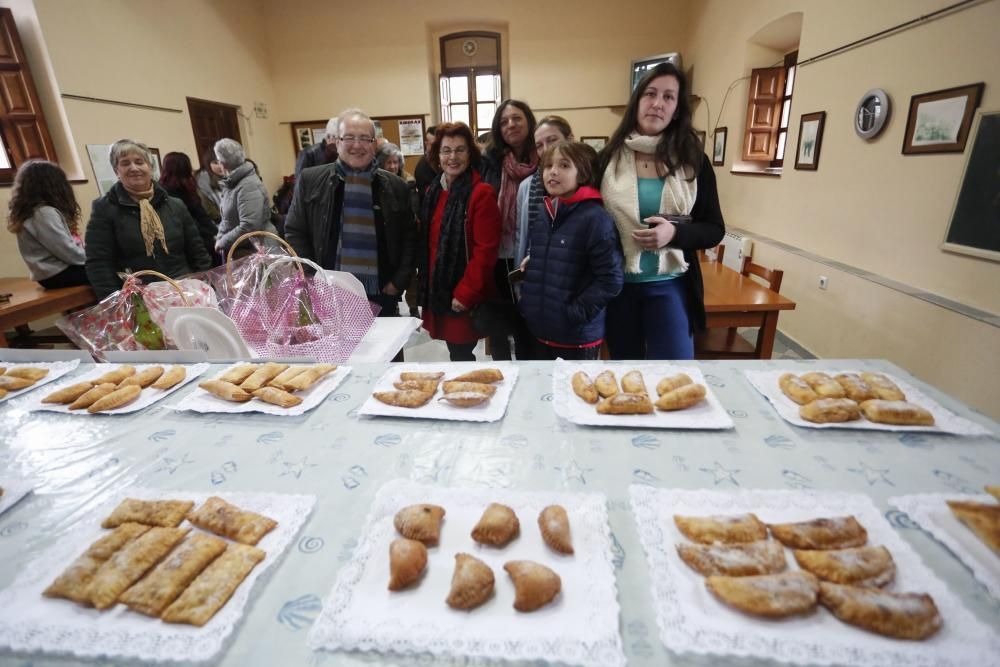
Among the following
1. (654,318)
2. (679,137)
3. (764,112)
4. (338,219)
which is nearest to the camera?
(679,137)

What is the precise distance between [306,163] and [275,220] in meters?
3.41

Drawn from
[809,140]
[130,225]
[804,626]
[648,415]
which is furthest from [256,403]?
[809,140]

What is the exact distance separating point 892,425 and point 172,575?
140 cm

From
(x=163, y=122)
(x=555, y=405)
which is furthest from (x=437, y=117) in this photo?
(x=555, y=405)

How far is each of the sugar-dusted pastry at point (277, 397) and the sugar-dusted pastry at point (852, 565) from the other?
1.12 metres

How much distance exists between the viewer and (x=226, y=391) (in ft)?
4.12

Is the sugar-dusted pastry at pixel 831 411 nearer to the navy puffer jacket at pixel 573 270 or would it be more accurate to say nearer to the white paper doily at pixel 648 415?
the white paper doily at pixel 648 415

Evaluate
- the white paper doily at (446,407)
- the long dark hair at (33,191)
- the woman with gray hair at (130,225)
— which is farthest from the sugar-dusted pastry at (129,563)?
the long dark hair at (33,191)

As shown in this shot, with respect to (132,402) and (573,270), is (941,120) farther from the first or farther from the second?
(132,402)

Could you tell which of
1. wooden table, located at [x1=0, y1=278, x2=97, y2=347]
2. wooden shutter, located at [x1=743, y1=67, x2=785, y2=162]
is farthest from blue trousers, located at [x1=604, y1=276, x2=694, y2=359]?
wooden shutter, located at [x1=743, y1=67, x2=785, y2=162]

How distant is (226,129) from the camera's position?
6.34m

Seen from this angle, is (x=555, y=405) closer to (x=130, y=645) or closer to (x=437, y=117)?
(x=130, y=645)

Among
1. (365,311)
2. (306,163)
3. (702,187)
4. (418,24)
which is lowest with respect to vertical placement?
(365,311)

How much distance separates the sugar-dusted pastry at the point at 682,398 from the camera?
1.12 metres
